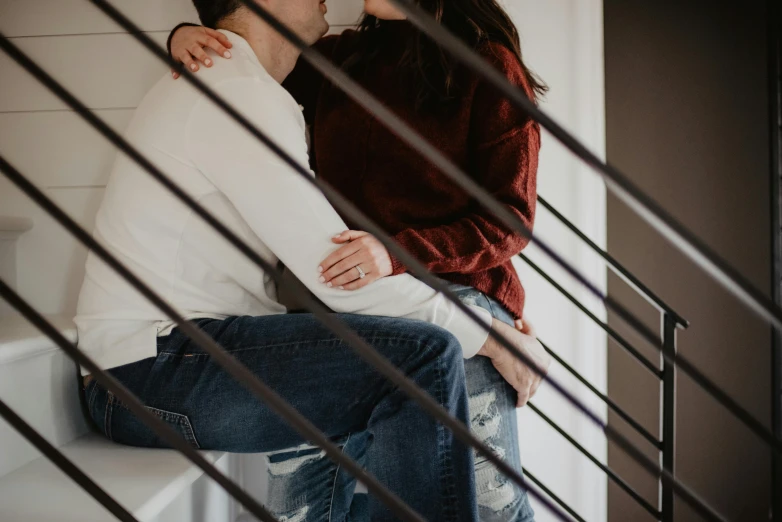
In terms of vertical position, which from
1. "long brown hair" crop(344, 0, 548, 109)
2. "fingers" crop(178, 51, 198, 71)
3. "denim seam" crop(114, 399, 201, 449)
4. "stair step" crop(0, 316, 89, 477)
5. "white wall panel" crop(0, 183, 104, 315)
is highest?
"long brown hair" crop(344, 0, 548, 109)

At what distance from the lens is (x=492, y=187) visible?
1.31 m

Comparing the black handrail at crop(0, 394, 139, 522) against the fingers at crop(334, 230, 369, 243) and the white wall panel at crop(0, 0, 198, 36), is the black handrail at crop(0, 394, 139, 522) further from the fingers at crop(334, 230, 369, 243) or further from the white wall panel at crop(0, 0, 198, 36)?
the white wall panel at crop(0, 0, 198, 36)

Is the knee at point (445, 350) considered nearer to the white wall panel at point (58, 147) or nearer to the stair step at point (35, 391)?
the stair step at point (35, 391)

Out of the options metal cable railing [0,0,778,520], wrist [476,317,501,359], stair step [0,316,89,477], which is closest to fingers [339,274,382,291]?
wrist [476,317,501,359]

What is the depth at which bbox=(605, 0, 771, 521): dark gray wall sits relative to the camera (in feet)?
6.58

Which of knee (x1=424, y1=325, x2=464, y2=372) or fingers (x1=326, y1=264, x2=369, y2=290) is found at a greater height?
knee (x1=424, y1=325, x2=464, y2=372)

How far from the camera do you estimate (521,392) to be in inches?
50.1

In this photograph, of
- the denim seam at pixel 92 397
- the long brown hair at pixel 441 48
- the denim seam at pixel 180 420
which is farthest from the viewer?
the long brown hair at pixel 441 48

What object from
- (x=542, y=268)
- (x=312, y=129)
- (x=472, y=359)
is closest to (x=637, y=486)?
(x=542, y=268)

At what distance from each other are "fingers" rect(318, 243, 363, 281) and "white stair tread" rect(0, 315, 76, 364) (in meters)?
0.49

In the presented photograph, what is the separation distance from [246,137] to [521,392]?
756mm

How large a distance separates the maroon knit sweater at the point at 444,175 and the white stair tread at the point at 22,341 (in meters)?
0.69

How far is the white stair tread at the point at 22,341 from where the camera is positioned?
3.48ft

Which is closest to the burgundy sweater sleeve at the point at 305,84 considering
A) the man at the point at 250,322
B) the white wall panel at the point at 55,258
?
the man at the point at 250,322
